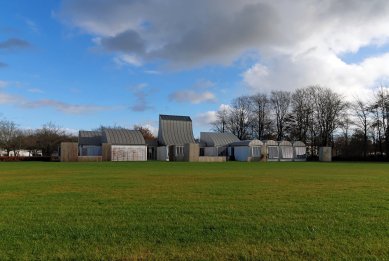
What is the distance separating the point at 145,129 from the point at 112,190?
8657 cm

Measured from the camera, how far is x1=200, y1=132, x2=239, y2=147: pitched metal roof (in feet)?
219

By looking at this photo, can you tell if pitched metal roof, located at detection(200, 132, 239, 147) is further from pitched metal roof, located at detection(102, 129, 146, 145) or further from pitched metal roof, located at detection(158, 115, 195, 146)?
pitched metal roof, located at detection(102, 129, 146, 145)

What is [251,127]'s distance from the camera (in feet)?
263

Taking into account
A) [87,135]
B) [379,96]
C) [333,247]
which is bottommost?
[333,247]

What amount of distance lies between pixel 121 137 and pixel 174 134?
1045cm

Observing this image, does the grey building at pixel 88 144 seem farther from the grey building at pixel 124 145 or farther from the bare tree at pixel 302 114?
the bare tree at pixel 302 114

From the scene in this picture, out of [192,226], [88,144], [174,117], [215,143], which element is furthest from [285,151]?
[192,226]

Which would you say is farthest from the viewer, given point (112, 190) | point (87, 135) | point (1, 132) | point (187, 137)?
point (1, 132)

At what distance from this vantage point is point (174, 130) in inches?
2667

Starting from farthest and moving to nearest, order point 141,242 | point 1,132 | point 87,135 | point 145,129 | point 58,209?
1. point 145,129
2. point 1,132
3. point 87,135
4. point 58,209
5. point 141,242

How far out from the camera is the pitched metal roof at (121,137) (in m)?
58.8

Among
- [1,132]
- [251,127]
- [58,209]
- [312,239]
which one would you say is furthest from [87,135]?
[312,239]

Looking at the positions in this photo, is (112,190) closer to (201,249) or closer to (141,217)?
(141,217)

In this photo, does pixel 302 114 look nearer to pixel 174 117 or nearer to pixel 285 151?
pixel 285 151
